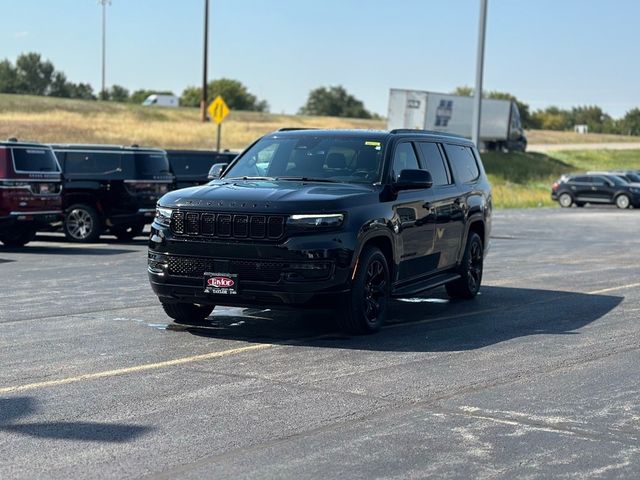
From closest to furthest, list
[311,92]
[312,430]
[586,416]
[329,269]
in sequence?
[312,430] → [586,416] → [329,269] → [311,92]

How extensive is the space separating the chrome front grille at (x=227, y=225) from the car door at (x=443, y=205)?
2.59m

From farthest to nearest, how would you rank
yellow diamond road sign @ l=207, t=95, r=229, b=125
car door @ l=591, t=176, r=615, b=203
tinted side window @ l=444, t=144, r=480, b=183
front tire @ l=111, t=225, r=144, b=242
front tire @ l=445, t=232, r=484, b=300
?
1. car door @ l=591, t=176, r=615, b=203
2. yellow diamond road sign @ l=207, t=95, r=229, b=125
3. front tire @ l=111, t=225, r=144, b=242
4. front tire @ l=445, t=232, r=484, b=300
5. tinted side window @ l=444, t=144, r=480, b=183

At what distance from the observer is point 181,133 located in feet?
243

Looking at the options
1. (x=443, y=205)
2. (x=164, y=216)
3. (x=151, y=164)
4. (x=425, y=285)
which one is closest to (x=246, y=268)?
(x=164, y=216)

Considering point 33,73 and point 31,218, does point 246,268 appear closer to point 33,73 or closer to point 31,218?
point 31,218

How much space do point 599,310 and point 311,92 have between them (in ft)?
487

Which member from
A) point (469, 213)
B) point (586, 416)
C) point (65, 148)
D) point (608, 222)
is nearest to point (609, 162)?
point (608, 222)

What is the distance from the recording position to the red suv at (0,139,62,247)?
1945cm

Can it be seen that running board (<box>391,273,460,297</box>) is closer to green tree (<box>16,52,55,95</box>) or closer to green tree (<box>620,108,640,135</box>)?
green tree (<box>16,52,55,95</box>)

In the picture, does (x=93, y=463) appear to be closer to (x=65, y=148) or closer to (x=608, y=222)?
(x=65, y=148)

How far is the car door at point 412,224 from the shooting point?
10941 millimetres

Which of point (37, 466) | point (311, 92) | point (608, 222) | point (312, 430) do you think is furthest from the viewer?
point (311, 92)

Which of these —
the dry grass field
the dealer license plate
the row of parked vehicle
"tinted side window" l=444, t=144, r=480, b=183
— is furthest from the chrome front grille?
the dry grass field

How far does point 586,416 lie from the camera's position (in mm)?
7336
